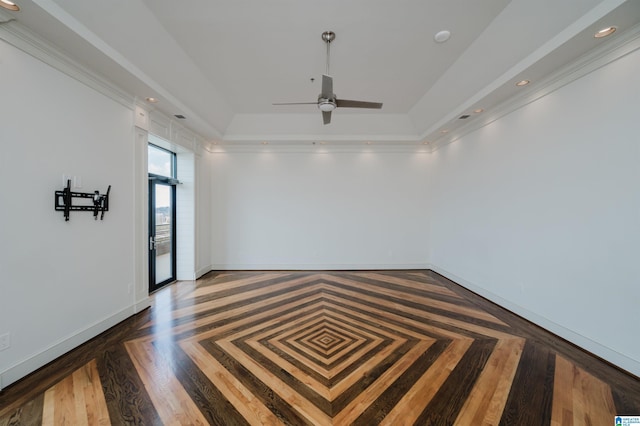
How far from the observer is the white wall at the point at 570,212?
2.35m

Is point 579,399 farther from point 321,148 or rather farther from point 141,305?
point 321,148

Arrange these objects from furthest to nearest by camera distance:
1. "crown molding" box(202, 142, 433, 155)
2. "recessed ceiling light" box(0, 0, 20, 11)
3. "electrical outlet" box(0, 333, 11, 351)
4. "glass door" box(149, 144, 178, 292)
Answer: "crown molding" box(202, 142, 433, 155) → "glass door" box(149, 144, 178, 292) → "electrical outlet" box(0, 333, 11, 351) → "recessed ceiling light" box(0, 0, 20, 11)

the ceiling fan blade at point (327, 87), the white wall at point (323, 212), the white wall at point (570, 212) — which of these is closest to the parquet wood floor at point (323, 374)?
the white wall at point (570, 212)

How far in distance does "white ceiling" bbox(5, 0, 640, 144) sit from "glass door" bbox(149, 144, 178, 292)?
107 centimetres

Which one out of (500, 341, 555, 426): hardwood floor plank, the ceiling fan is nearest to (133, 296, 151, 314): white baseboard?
the ceiling fan

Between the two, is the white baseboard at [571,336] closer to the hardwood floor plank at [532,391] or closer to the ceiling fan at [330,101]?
the hardwood floor plank at [532,391]

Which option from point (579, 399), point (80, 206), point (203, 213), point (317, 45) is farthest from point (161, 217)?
point (579, 399)

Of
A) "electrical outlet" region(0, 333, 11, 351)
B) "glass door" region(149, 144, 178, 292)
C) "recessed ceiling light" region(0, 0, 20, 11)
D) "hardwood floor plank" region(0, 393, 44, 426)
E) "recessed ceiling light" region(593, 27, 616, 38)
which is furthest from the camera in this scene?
"glass door" region(149, 144, 178, 292)

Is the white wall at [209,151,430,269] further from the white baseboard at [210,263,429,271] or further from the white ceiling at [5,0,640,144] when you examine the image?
the white ceiling at [5,0,640,144]

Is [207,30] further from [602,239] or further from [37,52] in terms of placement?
[602,239]

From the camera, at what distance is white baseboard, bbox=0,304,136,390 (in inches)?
81.9

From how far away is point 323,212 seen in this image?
609 centimetres

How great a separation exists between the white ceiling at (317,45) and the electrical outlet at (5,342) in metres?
2.84

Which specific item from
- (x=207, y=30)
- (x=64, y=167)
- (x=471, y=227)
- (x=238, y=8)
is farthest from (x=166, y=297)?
(x=471, y=227)
